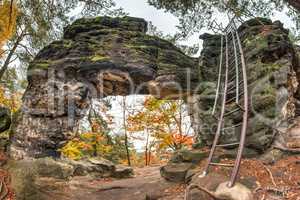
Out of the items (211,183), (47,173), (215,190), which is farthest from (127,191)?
(215,190)

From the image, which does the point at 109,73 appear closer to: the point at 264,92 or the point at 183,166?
the point at 183,166

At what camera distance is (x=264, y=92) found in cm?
675

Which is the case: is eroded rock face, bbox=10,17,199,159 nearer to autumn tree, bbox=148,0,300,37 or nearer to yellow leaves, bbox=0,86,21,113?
autumn tree, bbox=148,0,300,37

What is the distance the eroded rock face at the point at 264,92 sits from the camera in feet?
20.5

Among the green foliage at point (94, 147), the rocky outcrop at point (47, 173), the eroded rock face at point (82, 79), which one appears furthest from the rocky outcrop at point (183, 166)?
the green foliage at point (94, 147)

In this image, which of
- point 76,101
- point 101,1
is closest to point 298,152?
point 101,1

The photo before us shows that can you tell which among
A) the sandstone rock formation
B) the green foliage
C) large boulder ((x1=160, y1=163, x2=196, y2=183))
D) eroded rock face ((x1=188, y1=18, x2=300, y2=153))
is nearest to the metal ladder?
eroded rock face ((x1=188, y1=18, x2=300, y2=153))

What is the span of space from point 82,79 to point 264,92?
18.4 feet

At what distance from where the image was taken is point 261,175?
4.81m

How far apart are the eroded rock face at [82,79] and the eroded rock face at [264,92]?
1305 mm

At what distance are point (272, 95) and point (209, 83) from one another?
9.76 feet

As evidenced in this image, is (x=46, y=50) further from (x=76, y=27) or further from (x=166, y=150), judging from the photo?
(x=166, y=150)

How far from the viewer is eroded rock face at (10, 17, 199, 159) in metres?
9.15

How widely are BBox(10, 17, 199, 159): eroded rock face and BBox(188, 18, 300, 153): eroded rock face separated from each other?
4.28 feet
